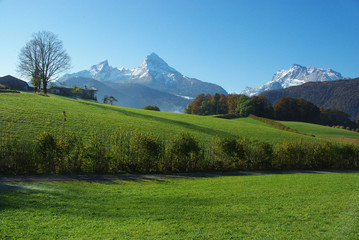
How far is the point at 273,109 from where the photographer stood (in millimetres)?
96812

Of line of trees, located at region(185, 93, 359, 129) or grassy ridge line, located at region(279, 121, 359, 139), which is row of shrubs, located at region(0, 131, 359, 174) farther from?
line of trees, located at region(185, 93, 359, 129)

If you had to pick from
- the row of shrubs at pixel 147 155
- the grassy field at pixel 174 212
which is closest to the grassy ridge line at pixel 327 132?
the row of shrubs at pixel 147 155

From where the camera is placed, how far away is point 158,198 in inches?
315

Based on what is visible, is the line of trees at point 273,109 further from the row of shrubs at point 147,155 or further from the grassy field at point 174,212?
the grassy field at point 174,212

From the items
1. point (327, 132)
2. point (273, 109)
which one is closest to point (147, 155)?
point (327, 132)

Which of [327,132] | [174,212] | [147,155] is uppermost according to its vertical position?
[327,132]

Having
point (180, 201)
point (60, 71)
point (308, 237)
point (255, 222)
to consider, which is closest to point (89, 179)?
point (180, 201)

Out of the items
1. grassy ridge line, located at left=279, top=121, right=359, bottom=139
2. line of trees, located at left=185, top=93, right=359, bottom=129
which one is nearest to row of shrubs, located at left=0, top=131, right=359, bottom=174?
grassy ridge line, located at left=279, top=121, right=359, bottom=139

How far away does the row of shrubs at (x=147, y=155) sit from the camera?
11914 mm

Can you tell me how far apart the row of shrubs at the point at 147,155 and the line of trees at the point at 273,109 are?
66.5 m

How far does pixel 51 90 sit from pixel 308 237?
10459cm

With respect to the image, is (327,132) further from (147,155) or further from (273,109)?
(147,155)

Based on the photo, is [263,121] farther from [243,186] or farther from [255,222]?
[255,222]

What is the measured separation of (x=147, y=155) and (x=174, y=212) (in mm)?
7421
